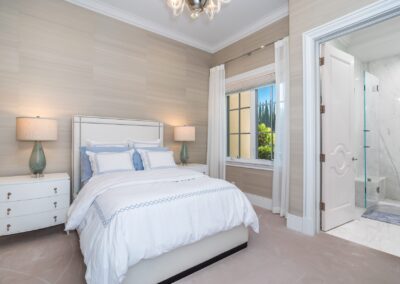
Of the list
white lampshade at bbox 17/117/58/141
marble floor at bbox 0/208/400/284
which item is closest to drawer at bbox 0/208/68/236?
marble floor at bbox 0/208/400/284

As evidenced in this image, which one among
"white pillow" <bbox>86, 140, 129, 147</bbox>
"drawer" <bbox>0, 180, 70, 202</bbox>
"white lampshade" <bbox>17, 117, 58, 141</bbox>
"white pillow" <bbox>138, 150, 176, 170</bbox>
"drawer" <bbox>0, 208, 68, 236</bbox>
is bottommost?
"drawer" <bbox>0, 208, 68, 236</bbox>

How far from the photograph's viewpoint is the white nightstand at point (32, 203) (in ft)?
7.24

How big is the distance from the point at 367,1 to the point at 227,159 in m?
3.04

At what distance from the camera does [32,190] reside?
2326mm

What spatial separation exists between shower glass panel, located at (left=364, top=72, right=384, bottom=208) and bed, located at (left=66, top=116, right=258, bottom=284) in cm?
312

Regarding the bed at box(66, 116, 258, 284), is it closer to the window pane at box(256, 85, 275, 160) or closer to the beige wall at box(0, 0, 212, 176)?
the beige wall at box(0, 0, 212, 176)

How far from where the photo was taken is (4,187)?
2195mm

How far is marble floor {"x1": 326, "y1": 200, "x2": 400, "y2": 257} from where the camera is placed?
7.53 feet

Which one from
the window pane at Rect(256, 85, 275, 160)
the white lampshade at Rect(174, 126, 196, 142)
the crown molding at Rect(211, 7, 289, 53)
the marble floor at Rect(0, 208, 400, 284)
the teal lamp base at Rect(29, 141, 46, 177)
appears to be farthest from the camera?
the white lampshade at Rect(174, 126, 196, 142)

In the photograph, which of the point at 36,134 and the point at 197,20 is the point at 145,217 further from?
the point at 197,20

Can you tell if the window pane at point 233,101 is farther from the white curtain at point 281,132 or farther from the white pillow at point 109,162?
the white pillow at point 109,162

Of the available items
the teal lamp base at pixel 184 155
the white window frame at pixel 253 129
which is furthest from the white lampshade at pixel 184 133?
the white window frame at pixel 253 129

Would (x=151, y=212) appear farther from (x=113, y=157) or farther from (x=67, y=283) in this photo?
(x=113, y=157)

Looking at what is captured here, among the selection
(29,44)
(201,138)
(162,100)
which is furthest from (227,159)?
(29,44)
